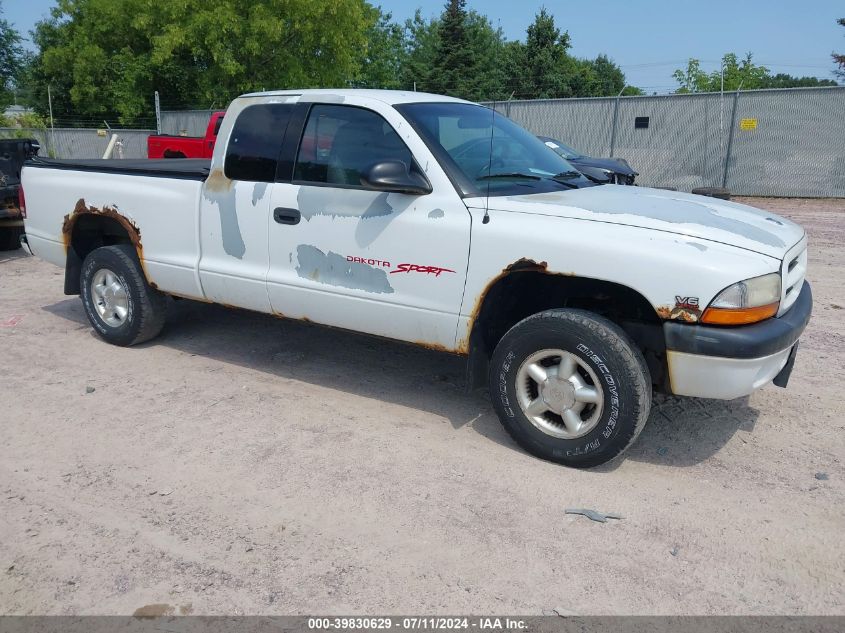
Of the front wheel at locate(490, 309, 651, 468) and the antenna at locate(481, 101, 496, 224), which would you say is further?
the antenna at locate(481, 101, 496, 224)

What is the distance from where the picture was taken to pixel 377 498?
3.48 m

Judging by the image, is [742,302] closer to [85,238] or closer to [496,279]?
Answer: [496,279]

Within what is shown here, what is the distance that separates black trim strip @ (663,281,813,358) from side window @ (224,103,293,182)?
2.65 m

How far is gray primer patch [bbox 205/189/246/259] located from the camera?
15.6 feet

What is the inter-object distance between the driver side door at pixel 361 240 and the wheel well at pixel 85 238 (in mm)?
1820

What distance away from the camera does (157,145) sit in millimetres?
15359

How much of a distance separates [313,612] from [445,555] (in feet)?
2.00

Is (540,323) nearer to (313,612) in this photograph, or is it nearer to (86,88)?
(313,612)

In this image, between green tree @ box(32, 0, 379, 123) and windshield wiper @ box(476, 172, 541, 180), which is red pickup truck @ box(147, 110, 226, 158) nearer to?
windshield wiper @ box(476, 172, 541, 180)

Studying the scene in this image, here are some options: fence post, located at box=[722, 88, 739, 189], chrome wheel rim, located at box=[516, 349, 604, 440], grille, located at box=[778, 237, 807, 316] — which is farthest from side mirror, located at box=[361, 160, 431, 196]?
fence post, located at box=[722, 88, 739, 189]

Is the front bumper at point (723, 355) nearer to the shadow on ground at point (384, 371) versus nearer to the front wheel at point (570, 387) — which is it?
the front wheel at point (570, 387)

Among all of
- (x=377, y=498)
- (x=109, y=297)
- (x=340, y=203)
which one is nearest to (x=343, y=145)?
(x=340, y=203)

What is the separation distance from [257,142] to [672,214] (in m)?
2.62

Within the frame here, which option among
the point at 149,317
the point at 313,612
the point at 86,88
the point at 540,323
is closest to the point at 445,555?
the point at 313,612
